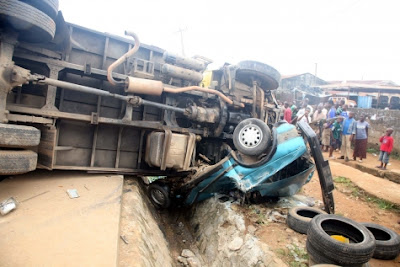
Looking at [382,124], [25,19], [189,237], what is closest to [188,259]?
→ [189,237]

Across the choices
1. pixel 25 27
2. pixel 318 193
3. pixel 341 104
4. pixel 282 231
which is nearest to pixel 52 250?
pixel 25 27

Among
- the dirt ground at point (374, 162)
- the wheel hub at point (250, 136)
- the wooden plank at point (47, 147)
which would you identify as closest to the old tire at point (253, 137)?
the wheel hub at point (250, 136)

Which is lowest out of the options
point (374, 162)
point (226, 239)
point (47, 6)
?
point (226, 239)

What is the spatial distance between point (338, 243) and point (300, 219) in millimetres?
1121

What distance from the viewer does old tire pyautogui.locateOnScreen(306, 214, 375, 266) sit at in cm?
266

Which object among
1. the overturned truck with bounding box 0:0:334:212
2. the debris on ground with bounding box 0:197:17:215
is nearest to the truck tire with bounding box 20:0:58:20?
the overturned truck with bounding box 0:0:334:212

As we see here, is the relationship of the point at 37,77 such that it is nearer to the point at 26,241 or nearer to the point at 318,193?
the point at 26,241

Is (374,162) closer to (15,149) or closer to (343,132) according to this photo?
(343,132)

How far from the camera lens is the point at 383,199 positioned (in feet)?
17.7

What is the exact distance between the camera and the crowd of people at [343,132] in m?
8.09

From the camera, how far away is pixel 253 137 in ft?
15.1

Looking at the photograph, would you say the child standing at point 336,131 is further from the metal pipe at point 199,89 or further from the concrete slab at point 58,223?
the concrete slab at point 58,223

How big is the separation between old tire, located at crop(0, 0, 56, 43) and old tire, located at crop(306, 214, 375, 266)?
4.40 m

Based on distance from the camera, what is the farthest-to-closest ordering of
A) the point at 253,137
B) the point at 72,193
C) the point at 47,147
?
the point at 253,137 < the point at 47,147 < the point at 72,193
